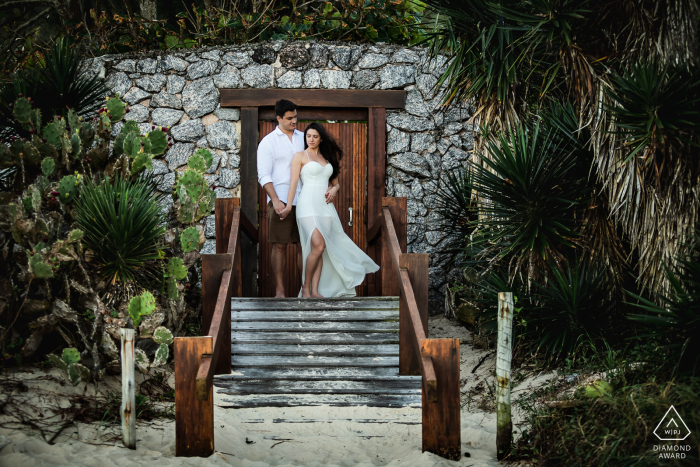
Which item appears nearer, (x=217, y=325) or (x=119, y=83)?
(x=217, y=325)

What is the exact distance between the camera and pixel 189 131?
7.27 m

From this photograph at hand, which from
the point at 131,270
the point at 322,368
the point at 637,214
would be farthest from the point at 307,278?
the point at 637,214

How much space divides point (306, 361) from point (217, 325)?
102 cm

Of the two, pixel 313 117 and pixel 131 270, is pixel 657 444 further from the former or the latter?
pixel 313 117

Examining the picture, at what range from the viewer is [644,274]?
4730 millimetres

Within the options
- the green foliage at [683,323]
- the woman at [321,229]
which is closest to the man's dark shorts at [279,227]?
the woman at [321,229]

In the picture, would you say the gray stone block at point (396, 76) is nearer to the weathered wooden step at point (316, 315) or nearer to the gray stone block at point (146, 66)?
the gray stone block at point (146, 66)

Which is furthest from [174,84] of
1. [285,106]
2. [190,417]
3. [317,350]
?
[190,417]

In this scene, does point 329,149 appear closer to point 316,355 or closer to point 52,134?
point 316,355

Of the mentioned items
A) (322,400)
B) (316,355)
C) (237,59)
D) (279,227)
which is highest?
(237,59)

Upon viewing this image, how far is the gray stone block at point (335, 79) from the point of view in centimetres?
729

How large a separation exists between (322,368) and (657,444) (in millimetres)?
2479

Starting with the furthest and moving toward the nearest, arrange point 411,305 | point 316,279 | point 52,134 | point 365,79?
point 365,79
point 316,279
point 52,134
point 411,305

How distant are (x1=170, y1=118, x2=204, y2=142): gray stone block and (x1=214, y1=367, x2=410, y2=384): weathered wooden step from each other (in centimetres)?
345
